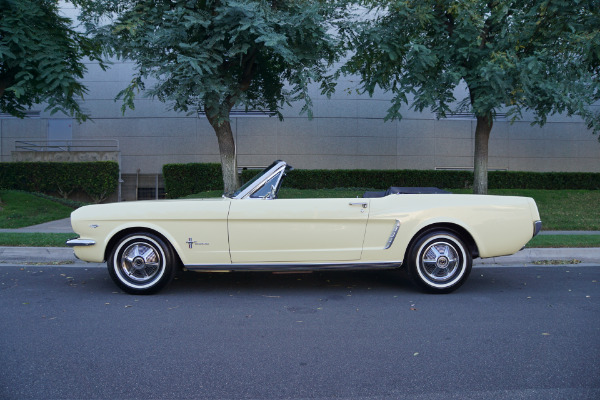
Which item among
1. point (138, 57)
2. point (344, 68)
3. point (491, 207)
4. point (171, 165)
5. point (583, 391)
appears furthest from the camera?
point (171, 165)

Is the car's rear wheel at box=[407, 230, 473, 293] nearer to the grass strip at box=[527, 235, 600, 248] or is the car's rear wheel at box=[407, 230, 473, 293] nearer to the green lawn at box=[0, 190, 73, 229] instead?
the grass strip at box=[527, 235, 600, 248]

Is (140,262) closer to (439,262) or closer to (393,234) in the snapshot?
(393,234)

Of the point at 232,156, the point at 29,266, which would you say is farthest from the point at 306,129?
the point at 29,266

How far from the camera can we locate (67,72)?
35.3 ft

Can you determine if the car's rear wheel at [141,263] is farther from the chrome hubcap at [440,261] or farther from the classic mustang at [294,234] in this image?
the chrome hubcap at [440,261]

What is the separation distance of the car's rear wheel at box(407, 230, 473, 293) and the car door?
68 cm

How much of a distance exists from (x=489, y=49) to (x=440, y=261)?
24.7ft

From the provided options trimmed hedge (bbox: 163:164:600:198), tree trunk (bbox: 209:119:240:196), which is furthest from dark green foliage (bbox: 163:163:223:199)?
tree trunk (bbox: 209:119:240:196)

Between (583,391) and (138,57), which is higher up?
(138,57)

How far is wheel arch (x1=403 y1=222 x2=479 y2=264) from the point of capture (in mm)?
5297

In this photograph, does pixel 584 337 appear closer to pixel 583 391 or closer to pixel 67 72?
pixel 583 391

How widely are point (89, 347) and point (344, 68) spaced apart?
9.44 meters

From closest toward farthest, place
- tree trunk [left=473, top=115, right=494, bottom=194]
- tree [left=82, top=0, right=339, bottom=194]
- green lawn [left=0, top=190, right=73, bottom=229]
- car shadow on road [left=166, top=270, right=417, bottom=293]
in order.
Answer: car shadow on road [left=166, top=270, right=417, bottom=293] → tree [left=82, top=0, right=339, bottom=194] → green lawn [left=0, top=190, right=73, bottom=229] → tree trunk [left=473, top=115, right=494, bottom=194]

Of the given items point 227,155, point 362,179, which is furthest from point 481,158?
point 227,155
